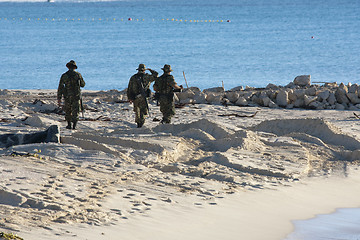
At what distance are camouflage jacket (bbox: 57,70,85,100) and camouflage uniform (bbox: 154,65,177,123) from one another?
1628 millimetres

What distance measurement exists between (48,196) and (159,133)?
14.5ft

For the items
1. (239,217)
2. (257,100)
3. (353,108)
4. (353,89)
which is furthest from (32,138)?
(353,89)

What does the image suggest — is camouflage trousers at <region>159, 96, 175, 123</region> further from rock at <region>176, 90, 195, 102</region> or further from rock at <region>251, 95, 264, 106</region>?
rock at <region>251, 95, 264, 106</region>

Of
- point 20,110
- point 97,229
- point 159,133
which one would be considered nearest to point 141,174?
point 97,229

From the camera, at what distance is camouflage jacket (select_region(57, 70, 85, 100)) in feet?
41.7

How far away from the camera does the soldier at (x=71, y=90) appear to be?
12688mm

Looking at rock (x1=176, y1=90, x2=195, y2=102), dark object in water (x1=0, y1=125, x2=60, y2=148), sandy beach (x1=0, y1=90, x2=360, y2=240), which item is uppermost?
rock (x1=176, y1=90, x2=195, y2=102)

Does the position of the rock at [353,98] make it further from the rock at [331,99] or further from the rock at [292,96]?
the rock at [292,96]

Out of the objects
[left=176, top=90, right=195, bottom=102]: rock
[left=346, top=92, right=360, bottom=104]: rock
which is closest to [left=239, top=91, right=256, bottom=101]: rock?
[left=176, top=90, right=195, bottom=102]: rock

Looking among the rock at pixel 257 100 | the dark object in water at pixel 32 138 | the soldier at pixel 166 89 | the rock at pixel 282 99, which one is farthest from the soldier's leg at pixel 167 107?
the rock at pixel 282 99

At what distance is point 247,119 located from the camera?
15852 millimetres

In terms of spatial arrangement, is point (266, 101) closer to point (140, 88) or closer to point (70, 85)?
point (140, 88)

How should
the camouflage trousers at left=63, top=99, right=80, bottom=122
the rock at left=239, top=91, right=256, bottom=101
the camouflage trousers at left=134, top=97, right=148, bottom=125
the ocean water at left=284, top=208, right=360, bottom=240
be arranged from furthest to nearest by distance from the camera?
the rock at left=239, top=91, right=256, bottom=101 → the camouflage trousers at left=134, top=97, right=148, bottom=125 → the camouflage trousers at left=63, top=99, right=80, bottom=122 → the ocean water at left=284, top=208, right=360, bottom=240

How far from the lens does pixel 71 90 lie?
12750mm
